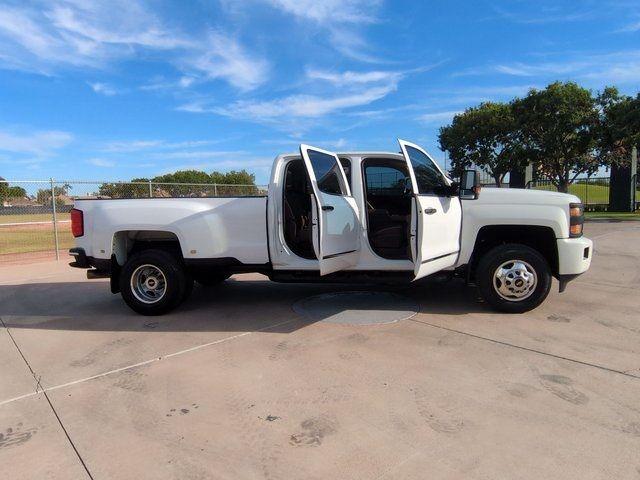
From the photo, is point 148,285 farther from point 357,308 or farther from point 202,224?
point 357,308

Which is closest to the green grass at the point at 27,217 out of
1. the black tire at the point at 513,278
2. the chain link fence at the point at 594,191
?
the black tire at the point at 513,278

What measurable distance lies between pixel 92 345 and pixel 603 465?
457 centimetres

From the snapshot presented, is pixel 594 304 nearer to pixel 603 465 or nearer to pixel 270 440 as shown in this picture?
pixel 603 465

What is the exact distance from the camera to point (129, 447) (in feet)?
9.87

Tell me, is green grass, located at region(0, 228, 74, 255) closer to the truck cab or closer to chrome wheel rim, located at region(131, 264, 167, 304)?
chrome wheel rim, located at region(131, 264, 167, 304)

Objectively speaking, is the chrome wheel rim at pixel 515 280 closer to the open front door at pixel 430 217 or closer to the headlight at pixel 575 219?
the open front door at pixel 430 217

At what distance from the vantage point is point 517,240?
5.81m

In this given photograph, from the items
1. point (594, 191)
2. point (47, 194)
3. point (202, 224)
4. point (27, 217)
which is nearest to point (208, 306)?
point (202, 224)

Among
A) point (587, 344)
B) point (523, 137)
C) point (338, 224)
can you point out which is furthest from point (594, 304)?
point (523, 137)

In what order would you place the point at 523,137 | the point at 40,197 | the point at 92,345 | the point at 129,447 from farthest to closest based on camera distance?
the point at 523,137 → the point at 40,197 → the point at 92,345 → the point at 129,447

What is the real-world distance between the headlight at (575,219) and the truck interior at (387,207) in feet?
5.96

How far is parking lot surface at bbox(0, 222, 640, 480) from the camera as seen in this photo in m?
2.81

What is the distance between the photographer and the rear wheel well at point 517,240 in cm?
560

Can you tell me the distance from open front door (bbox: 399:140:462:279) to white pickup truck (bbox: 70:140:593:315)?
0.06ft
